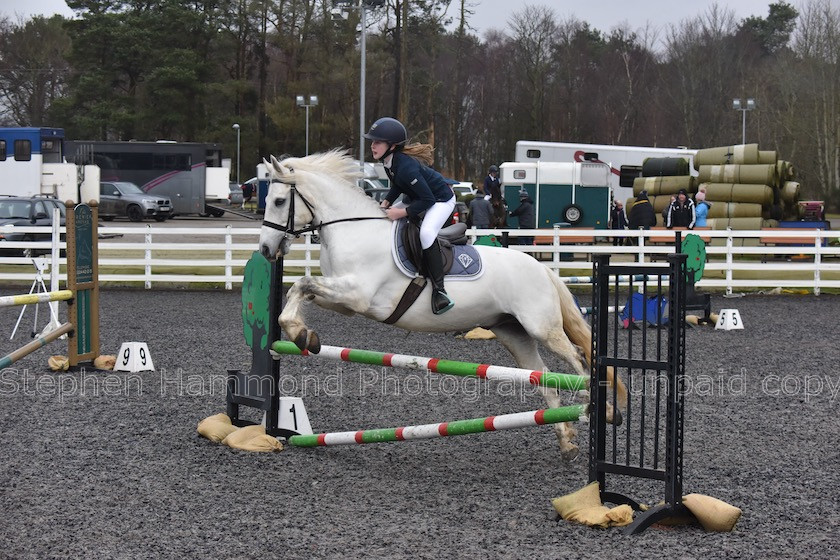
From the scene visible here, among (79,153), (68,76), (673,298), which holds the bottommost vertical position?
(673,298)

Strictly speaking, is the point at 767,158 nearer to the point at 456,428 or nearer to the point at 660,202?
the point at 660,202

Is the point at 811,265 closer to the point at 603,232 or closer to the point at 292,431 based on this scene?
the point at 603,232

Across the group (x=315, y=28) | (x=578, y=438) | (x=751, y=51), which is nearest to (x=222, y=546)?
(x=578, y=438)

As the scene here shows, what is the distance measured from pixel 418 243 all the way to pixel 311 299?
2.42 ft

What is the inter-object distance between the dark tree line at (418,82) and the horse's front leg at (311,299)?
117 ft

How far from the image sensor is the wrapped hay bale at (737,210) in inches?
924

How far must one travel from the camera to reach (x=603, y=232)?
1691 centimetres

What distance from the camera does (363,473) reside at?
18.0 feet

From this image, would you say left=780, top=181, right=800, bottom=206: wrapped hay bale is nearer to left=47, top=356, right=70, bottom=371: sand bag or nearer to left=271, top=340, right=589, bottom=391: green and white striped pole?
left=47, top=356, right=70, bottom=371: sand bag

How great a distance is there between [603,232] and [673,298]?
502 inches

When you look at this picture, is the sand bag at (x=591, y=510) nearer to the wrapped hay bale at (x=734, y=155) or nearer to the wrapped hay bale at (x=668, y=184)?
the wrapped hay bale at (x=734, y=155)

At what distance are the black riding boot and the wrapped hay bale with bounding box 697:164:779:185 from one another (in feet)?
63.5

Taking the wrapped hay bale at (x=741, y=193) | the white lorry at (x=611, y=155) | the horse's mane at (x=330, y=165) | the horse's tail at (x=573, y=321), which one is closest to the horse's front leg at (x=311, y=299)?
the horse's mane at (x=330, y=165)

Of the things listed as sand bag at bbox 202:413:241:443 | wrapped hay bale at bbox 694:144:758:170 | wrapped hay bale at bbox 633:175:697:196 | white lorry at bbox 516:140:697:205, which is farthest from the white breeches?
white lorry at bbox 516:140:697:205
